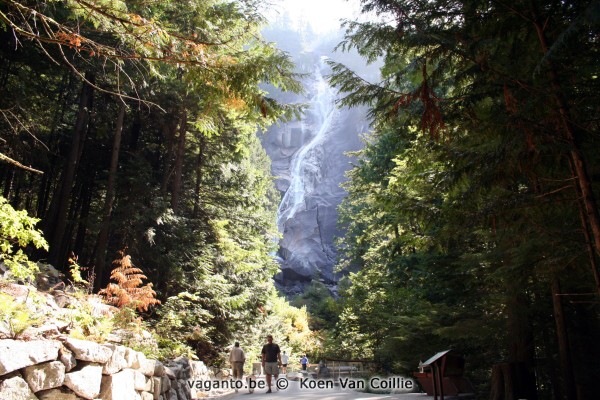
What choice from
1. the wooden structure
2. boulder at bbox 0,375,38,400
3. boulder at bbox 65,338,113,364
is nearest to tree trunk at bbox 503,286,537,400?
the wooden structure

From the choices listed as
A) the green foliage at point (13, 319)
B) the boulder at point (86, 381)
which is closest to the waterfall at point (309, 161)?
the boulder at point (86, 381)

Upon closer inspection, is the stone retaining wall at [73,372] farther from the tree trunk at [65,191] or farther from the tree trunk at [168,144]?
the tree trunk at [168,144]

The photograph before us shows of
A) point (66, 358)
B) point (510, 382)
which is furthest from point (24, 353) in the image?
point (510, 382)

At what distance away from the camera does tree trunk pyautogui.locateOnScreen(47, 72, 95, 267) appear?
441 inches

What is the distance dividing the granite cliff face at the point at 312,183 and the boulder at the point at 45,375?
38.3 metres

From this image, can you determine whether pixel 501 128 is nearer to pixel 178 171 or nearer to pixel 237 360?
pixel 237 360

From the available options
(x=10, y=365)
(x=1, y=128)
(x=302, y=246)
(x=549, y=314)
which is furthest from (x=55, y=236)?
(x=302, y=246)

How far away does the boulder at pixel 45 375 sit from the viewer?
4.32 meters

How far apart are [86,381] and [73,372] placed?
8.0 inches

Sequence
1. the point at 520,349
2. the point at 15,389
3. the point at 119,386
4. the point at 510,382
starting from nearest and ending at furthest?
the point at 15,389, the point at 119,386, the point at 510,382, the point at 520,349

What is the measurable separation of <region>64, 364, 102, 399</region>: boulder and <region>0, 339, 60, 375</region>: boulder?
1.07 ft

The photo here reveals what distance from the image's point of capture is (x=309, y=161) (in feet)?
216

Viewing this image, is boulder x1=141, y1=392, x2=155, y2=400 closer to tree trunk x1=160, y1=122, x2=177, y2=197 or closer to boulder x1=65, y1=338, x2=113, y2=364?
boulder x1=65, y1=338, x2=113, y2=364

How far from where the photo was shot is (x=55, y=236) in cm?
1122
